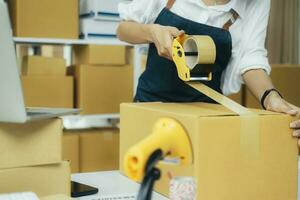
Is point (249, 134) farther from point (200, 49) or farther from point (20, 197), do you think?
point (20, 197)

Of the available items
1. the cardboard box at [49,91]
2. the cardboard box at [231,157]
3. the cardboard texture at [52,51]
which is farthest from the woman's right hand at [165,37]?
the cardboard texture at [52,51]

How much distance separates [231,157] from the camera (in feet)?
3.20

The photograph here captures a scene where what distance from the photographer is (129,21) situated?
1566mm

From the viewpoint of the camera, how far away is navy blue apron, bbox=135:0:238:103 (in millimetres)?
1521

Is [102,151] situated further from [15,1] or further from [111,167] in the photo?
[15,1]

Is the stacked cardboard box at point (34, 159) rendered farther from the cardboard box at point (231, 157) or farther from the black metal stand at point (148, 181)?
the black metal stand at point (148, 181)

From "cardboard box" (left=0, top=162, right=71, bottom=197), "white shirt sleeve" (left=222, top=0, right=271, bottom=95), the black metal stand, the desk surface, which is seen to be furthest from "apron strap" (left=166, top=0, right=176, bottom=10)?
the black metal stand

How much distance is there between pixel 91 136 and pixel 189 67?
1696 millimetres

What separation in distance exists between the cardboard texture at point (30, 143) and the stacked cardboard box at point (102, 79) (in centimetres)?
160

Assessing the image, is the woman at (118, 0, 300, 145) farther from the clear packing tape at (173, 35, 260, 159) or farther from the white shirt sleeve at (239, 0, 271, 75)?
the clear packing tape at (173, 35, 260, 159)

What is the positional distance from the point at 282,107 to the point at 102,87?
5.64ft

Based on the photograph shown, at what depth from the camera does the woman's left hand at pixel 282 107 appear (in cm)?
104

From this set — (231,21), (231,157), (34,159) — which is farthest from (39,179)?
(231,21)

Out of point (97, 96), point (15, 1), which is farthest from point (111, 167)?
point (15, 1)
